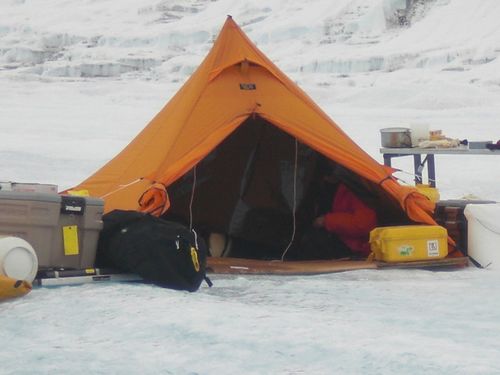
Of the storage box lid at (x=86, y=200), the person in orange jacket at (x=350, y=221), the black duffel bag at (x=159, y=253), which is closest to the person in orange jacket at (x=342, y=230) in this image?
the person in orange jacket at (x=350, y=221)

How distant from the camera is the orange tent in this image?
5.23 meters

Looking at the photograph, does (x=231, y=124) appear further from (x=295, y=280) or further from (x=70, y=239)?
(x=70, y=239)

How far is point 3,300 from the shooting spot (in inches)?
139

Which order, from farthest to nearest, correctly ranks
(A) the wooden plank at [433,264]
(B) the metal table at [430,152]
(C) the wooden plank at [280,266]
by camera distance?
(B) the metal table at [430,152] < (A) the wooden plank at [433,264] < (C) the wooden plank at [280,266]

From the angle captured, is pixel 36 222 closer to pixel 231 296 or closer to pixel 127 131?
pixel 231 296

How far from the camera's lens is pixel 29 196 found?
3.99m

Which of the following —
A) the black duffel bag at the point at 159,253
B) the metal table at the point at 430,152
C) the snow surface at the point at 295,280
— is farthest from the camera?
the metal table at the point at 430,152

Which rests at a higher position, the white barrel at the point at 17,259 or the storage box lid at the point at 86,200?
the storage box lid at the point at 86,200

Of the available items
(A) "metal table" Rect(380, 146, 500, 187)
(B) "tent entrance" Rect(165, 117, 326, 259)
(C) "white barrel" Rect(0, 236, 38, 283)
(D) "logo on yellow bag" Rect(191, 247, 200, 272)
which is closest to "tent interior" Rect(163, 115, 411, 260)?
(B) "tent entrance" Rect(165, 117, 326, 259)

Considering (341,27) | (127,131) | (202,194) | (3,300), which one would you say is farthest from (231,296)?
(341,27)

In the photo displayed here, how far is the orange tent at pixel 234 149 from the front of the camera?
5227mm

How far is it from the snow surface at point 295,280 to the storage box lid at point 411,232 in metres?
0.26

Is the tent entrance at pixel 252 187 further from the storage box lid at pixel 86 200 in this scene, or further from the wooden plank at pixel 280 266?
the storage box lid at pixel 86 200

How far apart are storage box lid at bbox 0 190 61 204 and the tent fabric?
3.10ft
